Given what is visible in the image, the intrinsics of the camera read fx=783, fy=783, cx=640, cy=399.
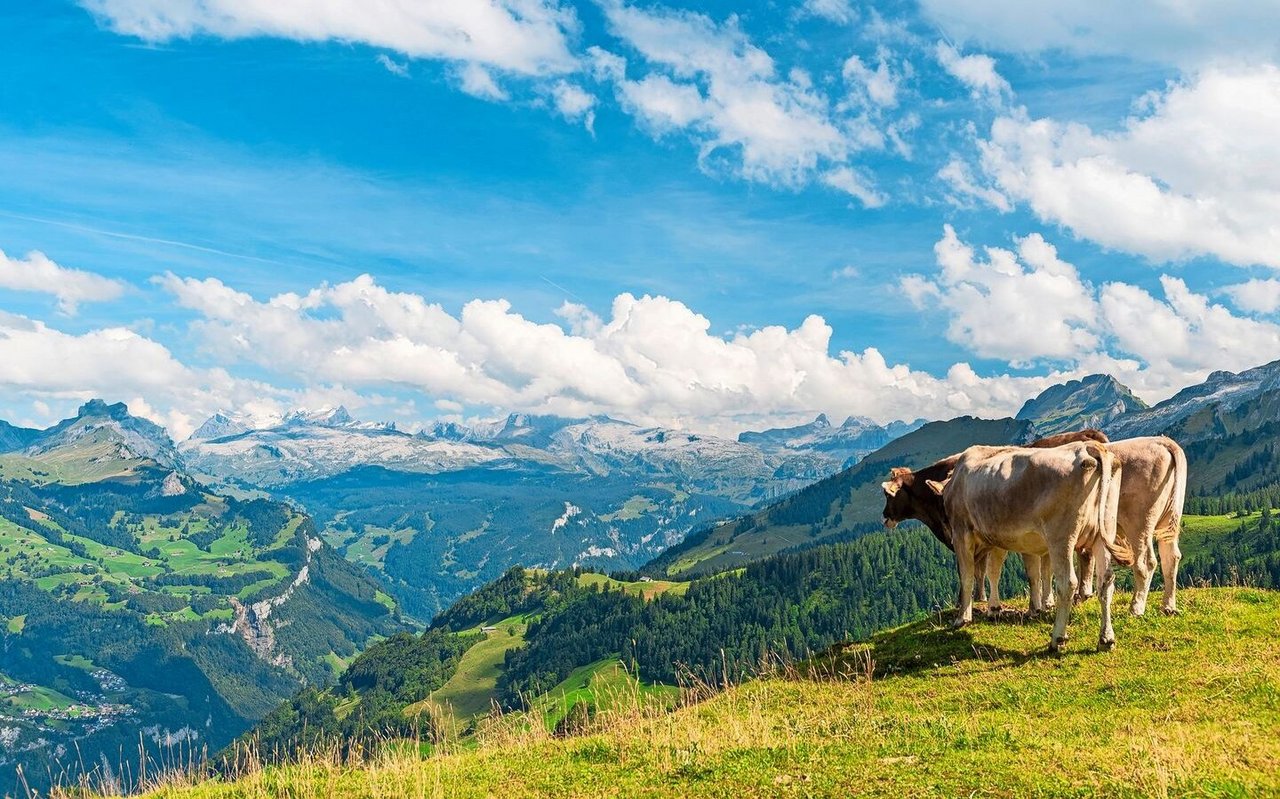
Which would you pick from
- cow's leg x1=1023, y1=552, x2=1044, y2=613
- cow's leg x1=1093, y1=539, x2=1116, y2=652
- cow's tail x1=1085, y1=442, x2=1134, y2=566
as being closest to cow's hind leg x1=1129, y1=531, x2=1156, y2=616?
cow's tail x1=1085, y1=442, x2=1134, y2=566

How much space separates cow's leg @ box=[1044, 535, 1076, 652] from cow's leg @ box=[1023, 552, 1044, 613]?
261cm

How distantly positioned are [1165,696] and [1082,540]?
6.00 metres

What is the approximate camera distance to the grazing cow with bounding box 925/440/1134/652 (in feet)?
67.8

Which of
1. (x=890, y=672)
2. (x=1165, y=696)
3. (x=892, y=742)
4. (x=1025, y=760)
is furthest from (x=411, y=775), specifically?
(x=1165, y=696)

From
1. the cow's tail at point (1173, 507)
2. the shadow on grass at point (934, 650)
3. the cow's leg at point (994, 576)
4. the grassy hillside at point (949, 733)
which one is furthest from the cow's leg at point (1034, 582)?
the cow's tail at point (1173, 507)

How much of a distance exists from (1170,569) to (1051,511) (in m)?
5.29

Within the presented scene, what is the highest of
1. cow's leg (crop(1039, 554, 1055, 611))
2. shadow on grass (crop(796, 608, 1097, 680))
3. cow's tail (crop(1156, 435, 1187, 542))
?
cow's tail (crop(1156, 435, 1187, 542))

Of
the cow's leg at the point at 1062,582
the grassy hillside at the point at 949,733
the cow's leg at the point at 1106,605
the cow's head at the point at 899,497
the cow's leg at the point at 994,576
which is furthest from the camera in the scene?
the cow's head at the point at 899,497

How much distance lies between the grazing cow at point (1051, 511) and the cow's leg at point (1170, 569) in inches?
40.8

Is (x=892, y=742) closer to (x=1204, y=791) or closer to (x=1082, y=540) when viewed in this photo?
(x=1204, y=791)

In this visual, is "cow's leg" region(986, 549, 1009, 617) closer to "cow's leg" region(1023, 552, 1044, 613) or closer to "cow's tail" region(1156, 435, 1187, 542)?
"cow's leg" region(1023, 552, 1044, 613)

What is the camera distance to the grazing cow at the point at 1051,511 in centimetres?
2067

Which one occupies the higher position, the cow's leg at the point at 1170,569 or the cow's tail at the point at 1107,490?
the cow's tail at the point at 1107,490

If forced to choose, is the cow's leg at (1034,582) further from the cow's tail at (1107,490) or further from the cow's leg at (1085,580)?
the cow's tail at (1107,490)
